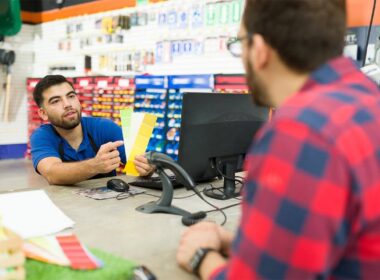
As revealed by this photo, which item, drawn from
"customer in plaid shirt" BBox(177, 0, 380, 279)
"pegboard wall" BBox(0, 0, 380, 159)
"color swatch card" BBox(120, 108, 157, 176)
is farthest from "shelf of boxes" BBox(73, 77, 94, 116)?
"customer in plaid shirt" BBox(177, 0, 380, 279)

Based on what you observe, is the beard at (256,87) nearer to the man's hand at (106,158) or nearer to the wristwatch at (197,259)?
the wristwatch at (197,259)

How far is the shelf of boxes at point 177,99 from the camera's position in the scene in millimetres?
4688

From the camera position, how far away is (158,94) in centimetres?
500

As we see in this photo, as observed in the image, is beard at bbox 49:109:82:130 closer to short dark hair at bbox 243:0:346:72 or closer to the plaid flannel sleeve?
short dark hair at bbox 243:0:346:72

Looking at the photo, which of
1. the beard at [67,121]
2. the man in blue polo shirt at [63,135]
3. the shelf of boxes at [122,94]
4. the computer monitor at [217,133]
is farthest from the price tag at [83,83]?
the computer monitor at [217,133]

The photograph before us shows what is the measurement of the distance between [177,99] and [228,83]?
603mm

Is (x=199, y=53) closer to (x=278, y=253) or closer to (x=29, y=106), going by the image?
(x=29, y=106)

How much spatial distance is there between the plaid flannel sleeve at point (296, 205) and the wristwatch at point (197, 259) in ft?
1.28

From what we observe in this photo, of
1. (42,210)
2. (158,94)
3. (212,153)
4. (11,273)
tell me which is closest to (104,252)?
(11,273)

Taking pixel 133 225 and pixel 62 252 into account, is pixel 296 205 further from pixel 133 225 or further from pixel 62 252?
pixel 133 225

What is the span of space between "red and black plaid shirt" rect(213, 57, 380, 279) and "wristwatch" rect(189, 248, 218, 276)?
0.36 m

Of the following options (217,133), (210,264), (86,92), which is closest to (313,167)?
(210,264)

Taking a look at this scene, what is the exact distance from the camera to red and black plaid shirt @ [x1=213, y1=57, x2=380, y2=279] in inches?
28.2

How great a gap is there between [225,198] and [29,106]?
632 cm
